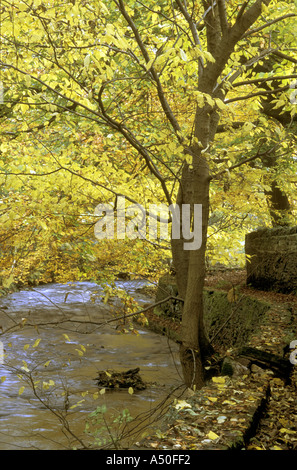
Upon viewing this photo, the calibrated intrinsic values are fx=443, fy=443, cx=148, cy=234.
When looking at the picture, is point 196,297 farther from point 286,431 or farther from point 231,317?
point 231,317

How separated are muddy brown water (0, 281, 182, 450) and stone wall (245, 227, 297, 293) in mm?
2606

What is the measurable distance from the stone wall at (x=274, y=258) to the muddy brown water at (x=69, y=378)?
2606 mm

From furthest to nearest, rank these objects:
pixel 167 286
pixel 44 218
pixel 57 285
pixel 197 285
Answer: pixel 57 285, pixel 167 286, pixel 44 218, pixel 197 285

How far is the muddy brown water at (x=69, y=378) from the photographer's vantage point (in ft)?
17.9

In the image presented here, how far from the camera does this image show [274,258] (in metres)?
9.28

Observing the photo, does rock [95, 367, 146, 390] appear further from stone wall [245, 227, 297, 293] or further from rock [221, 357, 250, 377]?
stone wall [245, 227, 297, 293]

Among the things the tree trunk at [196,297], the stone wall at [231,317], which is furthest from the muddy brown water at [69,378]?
the stone wall at [231,317]

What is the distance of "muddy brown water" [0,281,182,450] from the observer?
5453 mm

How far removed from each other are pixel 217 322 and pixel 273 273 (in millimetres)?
1678

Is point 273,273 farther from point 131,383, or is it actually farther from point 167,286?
point 167,286

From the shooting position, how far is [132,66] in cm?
999
